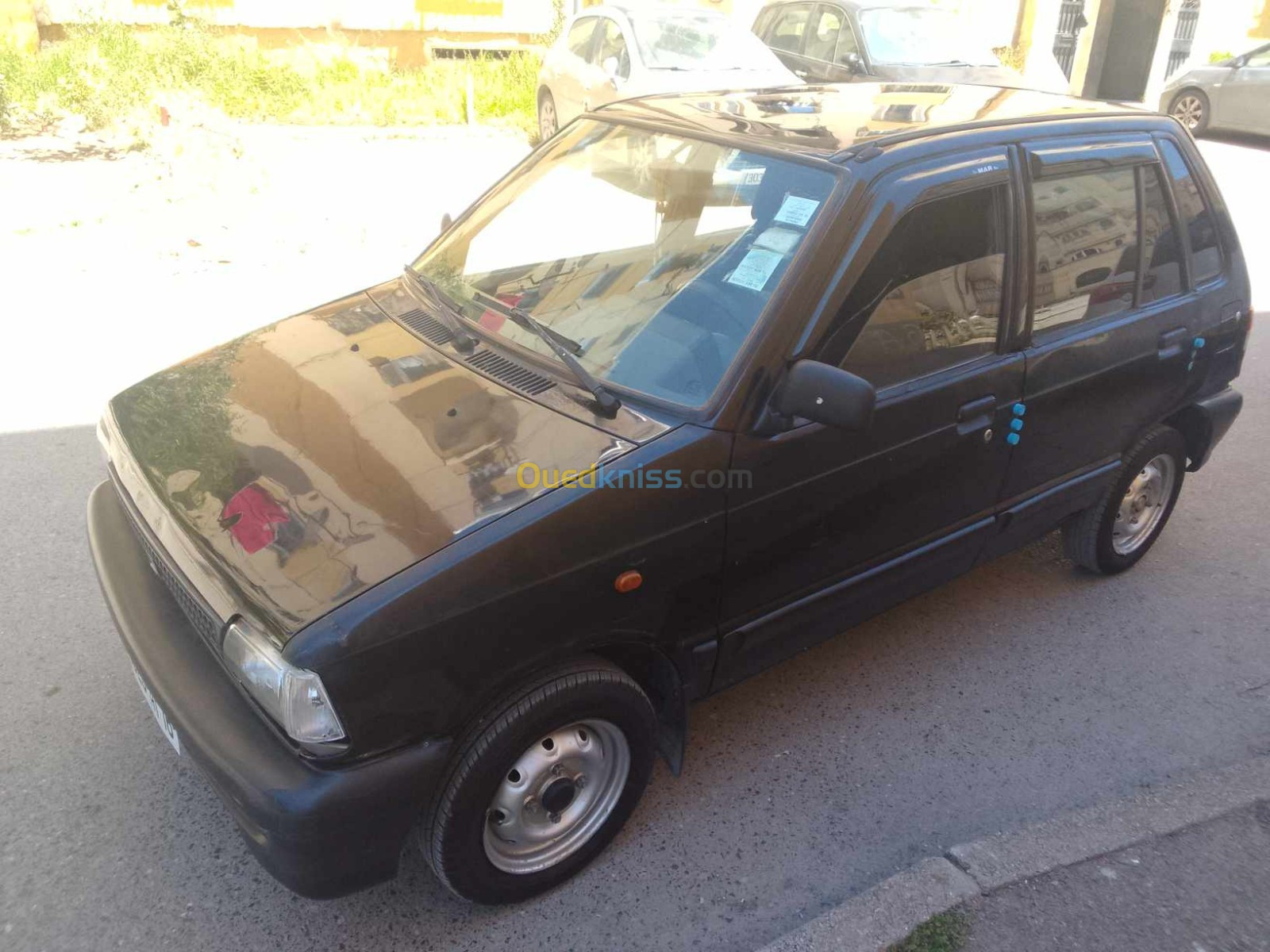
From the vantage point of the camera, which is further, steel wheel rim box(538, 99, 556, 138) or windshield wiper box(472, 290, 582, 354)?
steel wheel rim box(538, 99, 556, 138)

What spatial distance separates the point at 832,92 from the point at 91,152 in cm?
903

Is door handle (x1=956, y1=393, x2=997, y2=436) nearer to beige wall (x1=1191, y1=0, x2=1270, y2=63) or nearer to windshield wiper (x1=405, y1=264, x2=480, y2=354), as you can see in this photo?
windshield wiper (x1=405, y1=264, x2=480, y2=354)

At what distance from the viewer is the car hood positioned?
2229 millimetres

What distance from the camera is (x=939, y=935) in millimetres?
2516

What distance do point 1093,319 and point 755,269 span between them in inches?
55.8

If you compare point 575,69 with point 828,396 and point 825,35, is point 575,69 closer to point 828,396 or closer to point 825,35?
point 825,35

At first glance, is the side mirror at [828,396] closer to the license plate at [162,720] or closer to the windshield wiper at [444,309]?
the windshield wiper at [444,309]

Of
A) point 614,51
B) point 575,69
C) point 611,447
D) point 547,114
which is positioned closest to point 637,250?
point 611,447

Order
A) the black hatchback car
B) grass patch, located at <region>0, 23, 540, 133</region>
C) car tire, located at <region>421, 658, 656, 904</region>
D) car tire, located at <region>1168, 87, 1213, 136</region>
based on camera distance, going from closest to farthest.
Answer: the black hatchback car < car tire, located at <region>421, 658, 656, 904</region> < grass patch, located at <region>0, 23, 540, 133</region> < car tire, located at <region>1168, 87, 1213, 136</region>

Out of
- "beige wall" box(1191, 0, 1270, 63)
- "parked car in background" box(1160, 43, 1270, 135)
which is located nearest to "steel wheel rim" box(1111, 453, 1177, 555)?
"parked car in background" box(1160, 43, 1270, 135)

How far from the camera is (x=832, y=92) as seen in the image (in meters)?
3.63

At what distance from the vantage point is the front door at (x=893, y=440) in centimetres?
Result: 269

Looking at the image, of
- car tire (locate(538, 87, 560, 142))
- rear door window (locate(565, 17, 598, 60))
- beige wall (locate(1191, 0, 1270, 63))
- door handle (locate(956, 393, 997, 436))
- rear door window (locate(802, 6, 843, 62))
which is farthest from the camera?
beige wall (locate(1191, 0, 1270, 63))

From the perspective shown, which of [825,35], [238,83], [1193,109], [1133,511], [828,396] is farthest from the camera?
[1193,109]
